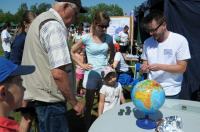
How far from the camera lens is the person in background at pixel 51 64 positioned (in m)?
2.74

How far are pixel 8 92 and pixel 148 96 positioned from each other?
108 cm

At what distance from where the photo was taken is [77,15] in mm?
3029

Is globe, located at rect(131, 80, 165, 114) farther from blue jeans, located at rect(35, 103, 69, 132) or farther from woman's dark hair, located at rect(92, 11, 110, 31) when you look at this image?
woman's dark hair, located at rect(92, 11, 110, 31)

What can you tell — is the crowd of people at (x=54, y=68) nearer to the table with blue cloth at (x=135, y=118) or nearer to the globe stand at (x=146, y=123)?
the table with blue cloth at (x=135, y=118)

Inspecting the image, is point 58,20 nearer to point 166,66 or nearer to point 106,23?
point 166,66

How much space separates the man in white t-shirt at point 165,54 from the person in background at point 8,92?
186cm

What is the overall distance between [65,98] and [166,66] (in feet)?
3.55

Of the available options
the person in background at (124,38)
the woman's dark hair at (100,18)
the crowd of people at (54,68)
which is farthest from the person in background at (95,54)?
the person in background at (124,38)

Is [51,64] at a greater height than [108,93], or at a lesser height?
greater

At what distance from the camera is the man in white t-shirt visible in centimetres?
341

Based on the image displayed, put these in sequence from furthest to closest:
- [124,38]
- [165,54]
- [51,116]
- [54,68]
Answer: [124,38] < [165,54] < [51,116] < [54,68]

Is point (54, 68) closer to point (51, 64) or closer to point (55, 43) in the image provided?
point (51, 64)

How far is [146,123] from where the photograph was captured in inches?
103

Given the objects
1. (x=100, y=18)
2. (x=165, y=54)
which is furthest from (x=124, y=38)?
(x=165, y=54)
